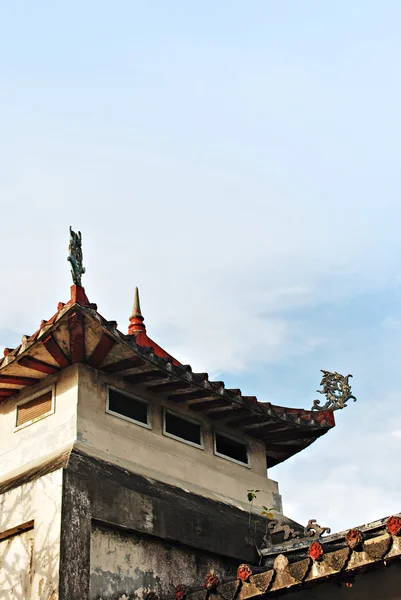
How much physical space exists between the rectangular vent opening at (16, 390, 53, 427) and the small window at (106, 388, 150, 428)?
3.31ft

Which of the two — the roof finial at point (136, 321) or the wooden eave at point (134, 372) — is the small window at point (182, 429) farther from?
the roof finial at point (136, 321)

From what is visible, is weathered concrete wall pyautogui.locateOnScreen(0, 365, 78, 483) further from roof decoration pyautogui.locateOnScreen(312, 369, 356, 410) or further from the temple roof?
roof decoration pyautogui.locateOnScreen(312, 369, 356, 410)

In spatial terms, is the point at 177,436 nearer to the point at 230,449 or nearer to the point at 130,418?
the point at 130,418

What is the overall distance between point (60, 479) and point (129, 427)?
8.31 ft

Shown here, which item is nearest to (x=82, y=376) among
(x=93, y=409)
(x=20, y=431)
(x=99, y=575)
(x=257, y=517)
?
(x=93, y=409)

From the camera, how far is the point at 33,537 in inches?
500

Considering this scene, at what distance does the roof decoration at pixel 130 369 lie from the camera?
13688 mm

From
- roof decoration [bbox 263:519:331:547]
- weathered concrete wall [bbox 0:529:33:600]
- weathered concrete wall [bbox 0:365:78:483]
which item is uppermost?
weathered concrete wall [bbox 0:365:78:483]

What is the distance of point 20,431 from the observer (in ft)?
49.4

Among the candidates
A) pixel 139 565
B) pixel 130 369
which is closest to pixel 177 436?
pixel 130 369

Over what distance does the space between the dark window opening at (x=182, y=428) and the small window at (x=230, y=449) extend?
484mm

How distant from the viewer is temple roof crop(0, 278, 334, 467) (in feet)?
44.9

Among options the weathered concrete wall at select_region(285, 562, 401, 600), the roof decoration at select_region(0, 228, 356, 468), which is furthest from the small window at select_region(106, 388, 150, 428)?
the weathered concrete wall at select_region(285, 562, 401, 600)

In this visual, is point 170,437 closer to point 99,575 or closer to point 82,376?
point 82,376
